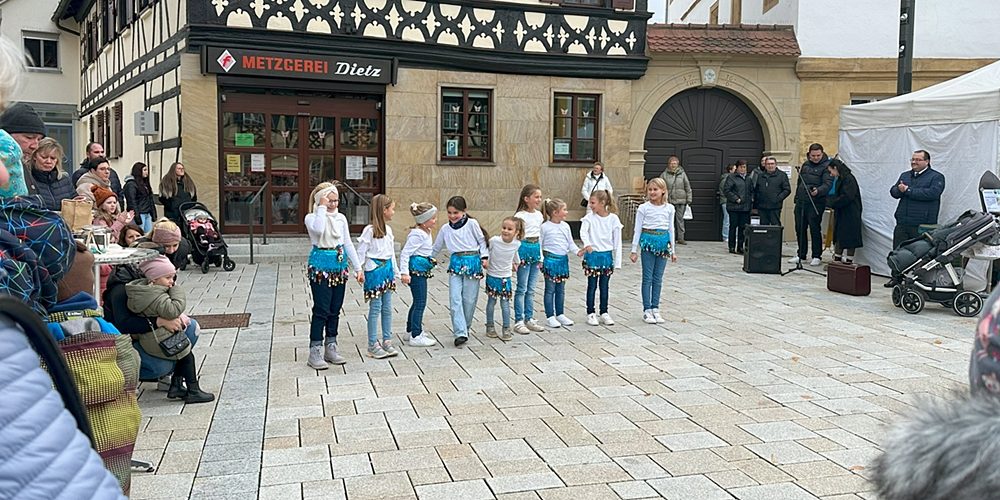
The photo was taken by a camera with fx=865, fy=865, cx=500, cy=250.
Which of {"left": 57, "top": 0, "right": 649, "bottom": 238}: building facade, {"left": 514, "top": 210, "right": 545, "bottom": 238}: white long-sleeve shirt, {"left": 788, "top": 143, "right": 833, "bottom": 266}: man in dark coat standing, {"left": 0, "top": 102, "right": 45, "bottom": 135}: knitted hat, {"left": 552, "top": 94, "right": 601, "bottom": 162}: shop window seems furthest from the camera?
{"left": 552, "top": 94, "right": 601, "bottom": 162}: shop window

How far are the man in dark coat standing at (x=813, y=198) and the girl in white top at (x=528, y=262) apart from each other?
22.5 ft

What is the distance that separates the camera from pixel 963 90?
11656 mm

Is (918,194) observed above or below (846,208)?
above

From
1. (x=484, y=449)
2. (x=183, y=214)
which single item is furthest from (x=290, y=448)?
(x=183, y=214)

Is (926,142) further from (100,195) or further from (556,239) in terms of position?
(100,195)

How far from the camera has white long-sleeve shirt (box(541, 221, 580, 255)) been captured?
8797 millimetres

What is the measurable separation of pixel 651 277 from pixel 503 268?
179 centimetres

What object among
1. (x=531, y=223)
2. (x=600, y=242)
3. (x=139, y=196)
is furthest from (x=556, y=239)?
(x=139, y=196)

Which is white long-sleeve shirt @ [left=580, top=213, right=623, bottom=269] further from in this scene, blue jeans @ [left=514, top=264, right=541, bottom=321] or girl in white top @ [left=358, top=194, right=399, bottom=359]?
girl in white top @ [left=358, top=194, right=399, bottom=359]

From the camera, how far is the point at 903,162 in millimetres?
12609

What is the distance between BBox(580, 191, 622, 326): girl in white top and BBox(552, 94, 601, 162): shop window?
879 centimetres

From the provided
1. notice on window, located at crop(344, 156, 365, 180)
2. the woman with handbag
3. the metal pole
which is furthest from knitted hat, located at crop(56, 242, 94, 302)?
the woman with handbag

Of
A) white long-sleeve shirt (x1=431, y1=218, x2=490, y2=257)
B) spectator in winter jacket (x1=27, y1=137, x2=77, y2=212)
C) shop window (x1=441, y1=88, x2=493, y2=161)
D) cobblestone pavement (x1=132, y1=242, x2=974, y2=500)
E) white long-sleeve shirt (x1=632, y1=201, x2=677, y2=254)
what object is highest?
shop window (x1=441, y1=88, x2=493, y2=161)

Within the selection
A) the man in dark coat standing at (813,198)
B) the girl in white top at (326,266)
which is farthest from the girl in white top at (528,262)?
the man in dark coat standing at (813,198)
